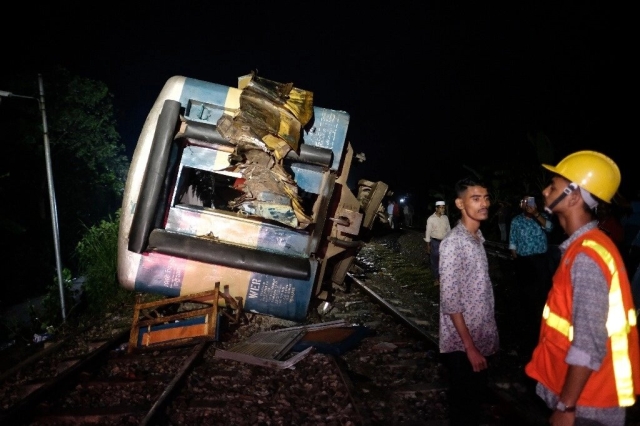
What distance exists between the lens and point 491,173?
16.3m

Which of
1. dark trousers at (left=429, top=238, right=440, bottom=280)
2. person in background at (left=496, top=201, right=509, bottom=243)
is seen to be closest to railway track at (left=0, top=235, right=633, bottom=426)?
dark trousers at (left=429, top=238, right=440, bottom=280)

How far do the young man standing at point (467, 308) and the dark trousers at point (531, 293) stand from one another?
7.66 ft

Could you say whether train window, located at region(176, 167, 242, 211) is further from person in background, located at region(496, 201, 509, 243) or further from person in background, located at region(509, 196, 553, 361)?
person in background, located at region(496, 201, 509, 243)

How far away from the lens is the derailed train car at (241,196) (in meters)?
4.32

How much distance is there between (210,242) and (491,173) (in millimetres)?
14623

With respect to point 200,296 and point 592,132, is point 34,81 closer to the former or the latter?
point 200,296

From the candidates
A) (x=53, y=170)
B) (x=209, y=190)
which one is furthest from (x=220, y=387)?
(x=53, y=170)

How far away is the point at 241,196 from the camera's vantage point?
4523mm

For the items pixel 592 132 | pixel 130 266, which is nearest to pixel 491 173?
pixel 592 132

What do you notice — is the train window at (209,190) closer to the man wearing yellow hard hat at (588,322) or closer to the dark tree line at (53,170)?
the man wearing yellow hard hat at (588,322)

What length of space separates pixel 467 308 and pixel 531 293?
511 centimetres

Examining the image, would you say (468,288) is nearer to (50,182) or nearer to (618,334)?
(618,334)

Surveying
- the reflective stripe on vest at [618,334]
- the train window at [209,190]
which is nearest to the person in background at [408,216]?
the train window at [209,190]

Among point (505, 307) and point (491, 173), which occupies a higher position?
point (491, 173)
